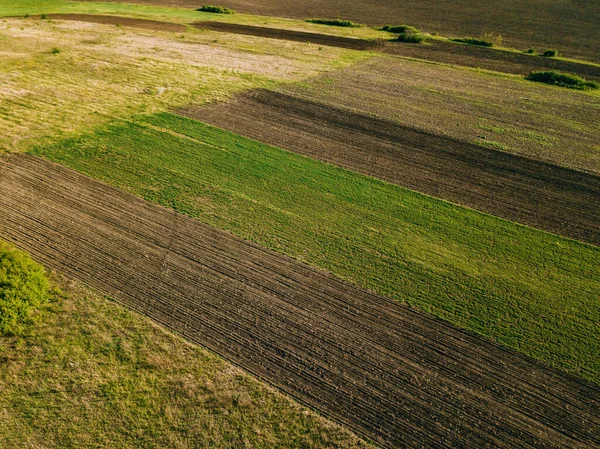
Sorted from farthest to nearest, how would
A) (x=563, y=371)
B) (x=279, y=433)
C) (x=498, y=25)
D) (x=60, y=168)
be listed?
(x=498, y=25)
(x=60, y=168)
(x=563, y=371)
(x=279, y=433)

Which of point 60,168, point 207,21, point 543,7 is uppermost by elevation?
point 543,7

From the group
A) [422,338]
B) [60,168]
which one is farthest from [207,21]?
[422,338]

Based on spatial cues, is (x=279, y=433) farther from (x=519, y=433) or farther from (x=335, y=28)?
(x=335, y=28)

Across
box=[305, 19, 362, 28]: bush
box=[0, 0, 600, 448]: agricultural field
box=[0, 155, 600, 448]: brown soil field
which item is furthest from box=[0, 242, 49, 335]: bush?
box=[305, 19, 362, 28]: bush

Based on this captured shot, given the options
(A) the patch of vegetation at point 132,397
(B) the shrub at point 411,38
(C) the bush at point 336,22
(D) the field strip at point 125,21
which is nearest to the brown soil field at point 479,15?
(C) the bush at point 336,22

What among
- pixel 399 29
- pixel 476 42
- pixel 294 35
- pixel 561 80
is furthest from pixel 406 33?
pixel 561 80

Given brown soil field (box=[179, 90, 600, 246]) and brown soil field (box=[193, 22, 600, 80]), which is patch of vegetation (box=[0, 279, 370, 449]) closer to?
brown soil field (box=[179, 90, 600, 246])

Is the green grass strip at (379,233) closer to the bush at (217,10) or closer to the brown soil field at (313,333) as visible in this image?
the brown soil field at (313,333)
